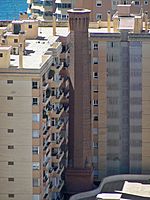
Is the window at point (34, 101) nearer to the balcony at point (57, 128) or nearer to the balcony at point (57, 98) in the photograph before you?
the balcony at point (57, 98)

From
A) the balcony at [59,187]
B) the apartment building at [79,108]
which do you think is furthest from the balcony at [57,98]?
the balcony at [59,187]

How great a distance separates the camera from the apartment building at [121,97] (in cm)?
9912

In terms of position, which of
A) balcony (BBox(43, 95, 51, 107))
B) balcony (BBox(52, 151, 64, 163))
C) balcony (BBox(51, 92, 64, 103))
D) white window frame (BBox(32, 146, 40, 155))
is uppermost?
balcony (BBox(43, 95, 51, 107))

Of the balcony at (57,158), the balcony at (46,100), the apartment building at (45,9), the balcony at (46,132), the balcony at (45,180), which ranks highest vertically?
the apartment building at (45,9)

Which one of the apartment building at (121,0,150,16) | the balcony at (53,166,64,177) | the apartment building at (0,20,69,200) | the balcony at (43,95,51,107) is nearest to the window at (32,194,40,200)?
the apartment building at (0,20,69,200)

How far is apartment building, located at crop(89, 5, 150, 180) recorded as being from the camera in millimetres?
99125

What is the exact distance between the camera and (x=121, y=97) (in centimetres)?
10006

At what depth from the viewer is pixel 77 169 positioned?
317 ft

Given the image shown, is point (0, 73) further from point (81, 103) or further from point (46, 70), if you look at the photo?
point (81, 103)

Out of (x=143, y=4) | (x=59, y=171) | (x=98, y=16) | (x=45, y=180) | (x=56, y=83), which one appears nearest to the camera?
(x=45, y=180)

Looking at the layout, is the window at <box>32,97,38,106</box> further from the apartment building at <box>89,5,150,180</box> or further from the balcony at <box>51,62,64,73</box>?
the apartment building at <box>89,5,150,180</box>

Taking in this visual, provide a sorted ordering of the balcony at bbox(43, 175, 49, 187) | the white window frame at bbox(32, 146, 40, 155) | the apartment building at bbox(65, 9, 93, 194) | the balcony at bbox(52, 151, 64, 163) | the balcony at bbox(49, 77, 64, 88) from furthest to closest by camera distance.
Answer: the apartment building at bbox(65, 9, 93, 194) → the balcony at bbox(52, 151, 64, 163) → the balcony at bbox(49, 77, 64, 88) → the balcony at bbox(43, 175, 49, 187) → the white window frame at bbox(32, 146, 40, 155)

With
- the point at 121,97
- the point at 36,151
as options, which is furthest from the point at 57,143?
the point at 121,97

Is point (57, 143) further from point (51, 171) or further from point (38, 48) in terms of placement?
point (38, 48)
